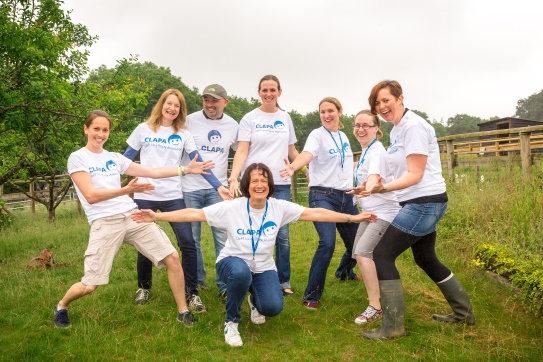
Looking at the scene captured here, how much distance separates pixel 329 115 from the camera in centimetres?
548

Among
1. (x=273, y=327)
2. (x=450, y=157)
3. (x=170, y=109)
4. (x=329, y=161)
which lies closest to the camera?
(x=273, y=327)

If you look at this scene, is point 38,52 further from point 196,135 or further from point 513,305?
point 513,305

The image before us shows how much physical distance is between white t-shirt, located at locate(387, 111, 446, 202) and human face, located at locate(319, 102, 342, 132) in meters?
1.25

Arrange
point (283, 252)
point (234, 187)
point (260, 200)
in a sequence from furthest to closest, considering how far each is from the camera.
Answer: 1. point (283, 252)
2. point (234, 187)
3. point (260, 200)

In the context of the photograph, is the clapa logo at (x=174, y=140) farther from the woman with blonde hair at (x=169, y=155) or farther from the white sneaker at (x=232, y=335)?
the white sneaker at (x=232, y=335)

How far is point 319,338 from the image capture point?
4.46 meters

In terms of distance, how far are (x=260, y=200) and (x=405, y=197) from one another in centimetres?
135

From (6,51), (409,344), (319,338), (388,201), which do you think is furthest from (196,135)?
(6,51)

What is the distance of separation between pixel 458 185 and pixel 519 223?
3.48 metres

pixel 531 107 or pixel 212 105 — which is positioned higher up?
pixel 531 107

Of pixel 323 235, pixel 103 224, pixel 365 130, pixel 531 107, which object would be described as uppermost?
pixel 531 107

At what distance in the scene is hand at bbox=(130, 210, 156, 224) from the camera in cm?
423

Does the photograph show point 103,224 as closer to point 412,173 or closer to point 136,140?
point 136,140

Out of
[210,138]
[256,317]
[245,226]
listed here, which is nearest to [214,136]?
[210,138]
